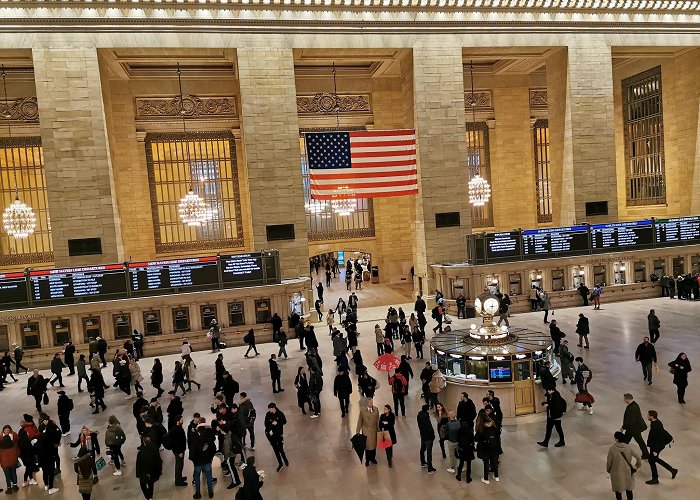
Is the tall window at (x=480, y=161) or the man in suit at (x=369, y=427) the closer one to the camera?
the man in suit at (x=369, y=427)

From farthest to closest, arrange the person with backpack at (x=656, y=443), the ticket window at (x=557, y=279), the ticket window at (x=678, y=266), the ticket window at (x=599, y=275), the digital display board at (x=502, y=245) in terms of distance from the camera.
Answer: the ticket window at (x=678, y=266) → the ticket window at (x=599, y=275) → the ticket window at (x=557, y=279) → the digital display board at (x=502, y=245) → the person with backpack at (x=656, y=443)

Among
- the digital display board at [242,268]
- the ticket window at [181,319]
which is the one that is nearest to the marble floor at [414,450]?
the ticket window at [181,319]

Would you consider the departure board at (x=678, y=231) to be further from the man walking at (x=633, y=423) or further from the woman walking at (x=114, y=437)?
the woman walking at (x=114, y=437)

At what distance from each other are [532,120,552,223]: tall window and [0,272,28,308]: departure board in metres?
23.8

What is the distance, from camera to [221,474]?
28.8 feet

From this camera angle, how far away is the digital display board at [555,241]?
20.2 meters

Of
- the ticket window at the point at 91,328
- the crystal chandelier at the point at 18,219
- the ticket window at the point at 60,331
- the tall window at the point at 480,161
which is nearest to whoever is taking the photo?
the ticket window at the point at 60,331

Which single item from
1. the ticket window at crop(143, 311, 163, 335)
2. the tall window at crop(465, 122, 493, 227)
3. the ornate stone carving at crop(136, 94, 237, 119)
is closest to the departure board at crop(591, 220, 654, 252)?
the tall window at crop(465, 122, 493, 227)

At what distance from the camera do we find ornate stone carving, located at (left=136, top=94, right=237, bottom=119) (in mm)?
24781

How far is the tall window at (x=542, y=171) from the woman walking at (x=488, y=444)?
23192mm

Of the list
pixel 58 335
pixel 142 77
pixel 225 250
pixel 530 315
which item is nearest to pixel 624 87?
pixel 530 315

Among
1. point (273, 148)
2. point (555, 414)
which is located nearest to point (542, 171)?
point (273, 148)

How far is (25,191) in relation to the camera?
23781 millimetres

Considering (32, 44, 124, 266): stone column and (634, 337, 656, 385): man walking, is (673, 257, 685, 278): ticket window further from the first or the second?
(32, 44, 124, 266): stone column
